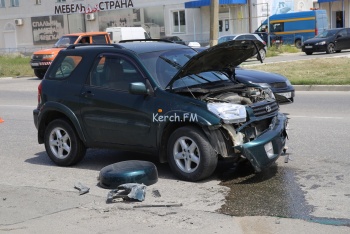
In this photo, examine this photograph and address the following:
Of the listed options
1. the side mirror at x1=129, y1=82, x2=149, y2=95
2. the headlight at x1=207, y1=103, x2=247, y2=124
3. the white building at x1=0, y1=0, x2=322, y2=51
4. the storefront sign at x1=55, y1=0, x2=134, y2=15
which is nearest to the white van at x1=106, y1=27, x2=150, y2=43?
the white building at x1=0, y1=0, x2=322, y2=51

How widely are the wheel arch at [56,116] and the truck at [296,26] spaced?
1436 inches

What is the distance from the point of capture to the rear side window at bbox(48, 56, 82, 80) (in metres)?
8.74

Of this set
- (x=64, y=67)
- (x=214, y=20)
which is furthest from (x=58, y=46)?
(x=64, y=67)

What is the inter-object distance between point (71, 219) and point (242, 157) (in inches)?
90.7

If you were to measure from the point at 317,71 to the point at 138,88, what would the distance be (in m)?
14.7

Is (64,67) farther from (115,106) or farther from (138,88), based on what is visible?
(138,88)

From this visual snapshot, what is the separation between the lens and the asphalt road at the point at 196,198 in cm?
589

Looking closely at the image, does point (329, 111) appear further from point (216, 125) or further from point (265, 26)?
point (265, 26)

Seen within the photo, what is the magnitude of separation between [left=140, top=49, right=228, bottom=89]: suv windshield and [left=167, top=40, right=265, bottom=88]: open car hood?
13 cm

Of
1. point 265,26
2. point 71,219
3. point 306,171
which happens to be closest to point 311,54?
point 265,26

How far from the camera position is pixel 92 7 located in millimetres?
57656

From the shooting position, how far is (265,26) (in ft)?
160

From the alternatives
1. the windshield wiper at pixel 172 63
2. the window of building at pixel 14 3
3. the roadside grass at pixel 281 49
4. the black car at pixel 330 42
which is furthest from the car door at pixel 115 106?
the window of building at pixel 14 3

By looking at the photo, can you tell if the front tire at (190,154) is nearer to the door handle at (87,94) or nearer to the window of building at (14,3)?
the door handle at (87,94)
